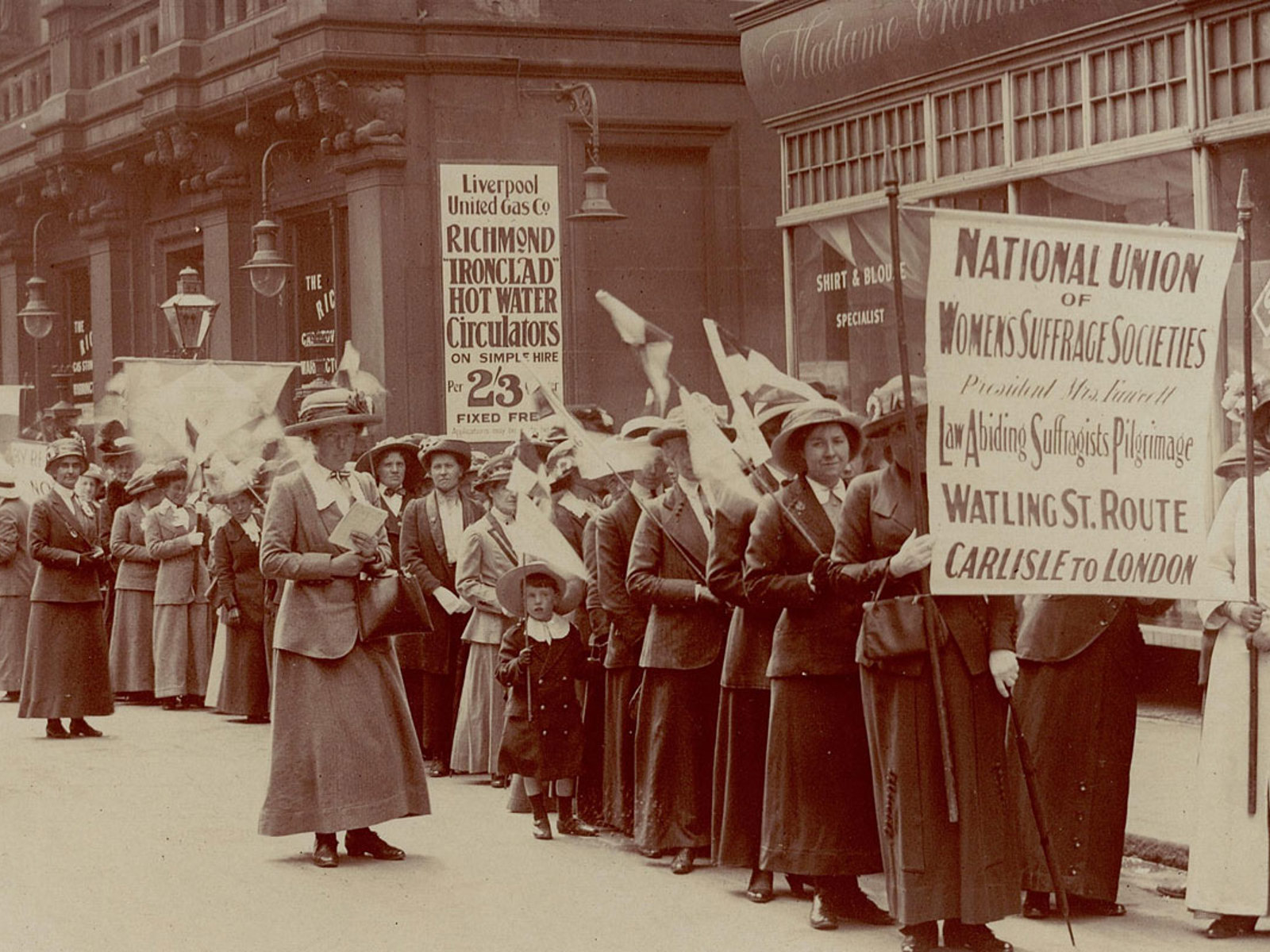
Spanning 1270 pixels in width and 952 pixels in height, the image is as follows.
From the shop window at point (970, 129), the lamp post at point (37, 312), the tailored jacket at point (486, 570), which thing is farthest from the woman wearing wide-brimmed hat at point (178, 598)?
the lamp post at point (37, 312)

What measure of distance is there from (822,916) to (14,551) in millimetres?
11988

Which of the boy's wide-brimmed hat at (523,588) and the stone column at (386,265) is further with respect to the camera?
the stone column at (386,265)

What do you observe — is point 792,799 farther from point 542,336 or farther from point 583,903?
point 542,336

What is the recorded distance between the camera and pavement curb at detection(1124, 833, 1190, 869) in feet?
30.7

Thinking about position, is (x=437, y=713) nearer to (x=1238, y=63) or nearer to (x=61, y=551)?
(x=61, y=551)

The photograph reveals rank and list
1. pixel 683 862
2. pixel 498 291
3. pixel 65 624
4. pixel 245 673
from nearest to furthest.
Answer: pixel 683 862 → pixel 65 624 → pixel 245 673 → pixel 498 291

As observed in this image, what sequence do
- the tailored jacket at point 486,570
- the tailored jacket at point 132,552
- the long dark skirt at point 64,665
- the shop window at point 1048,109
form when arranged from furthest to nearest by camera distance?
1. the tailored jacket at point 132,552
2. the long dark skirt at point 64,665
3. the shop window at point 1048,109
4. the tailored jacket at point 486,570

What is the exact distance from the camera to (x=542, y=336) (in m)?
21.0

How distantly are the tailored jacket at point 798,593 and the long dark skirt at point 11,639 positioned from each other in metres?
11.6

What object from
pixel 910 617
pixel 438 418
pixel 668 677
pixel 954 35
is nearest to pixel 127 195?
pixel 438 418

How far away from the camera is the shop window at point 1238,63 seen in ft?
40.3

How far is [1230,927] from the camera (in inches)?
314

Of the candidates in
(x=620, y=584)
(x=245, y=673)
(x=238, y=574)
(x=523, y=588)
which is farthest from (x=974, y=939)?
(x=238, y=574)

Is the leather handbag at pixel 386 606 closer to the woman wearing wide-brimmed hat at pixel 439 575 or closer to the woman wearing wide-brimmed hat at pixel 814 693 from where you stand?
the woman wearing wide-brimmed hat at pixel 814 693
